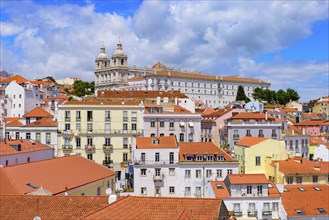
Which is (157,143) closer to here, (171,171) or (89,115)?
(171,171)

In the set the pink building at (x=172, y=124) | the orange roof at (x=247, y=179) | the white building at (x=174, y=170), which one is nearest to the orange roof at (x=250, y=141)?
the white building at (x=174, y=170)

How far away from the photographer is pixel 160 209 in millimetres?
16578

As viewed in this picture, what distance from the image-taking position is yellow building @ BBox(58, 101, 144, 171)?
203 ft

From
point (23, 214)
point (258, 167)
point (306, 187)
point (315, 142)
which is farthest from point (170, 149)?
point (315, 142)

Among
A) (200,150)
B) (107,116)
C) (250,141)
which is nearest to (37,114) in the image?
(107,116)

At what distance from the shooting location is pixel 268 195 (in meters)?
43.4

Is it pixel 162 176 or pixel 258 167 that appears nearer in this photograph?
pixel 162 176

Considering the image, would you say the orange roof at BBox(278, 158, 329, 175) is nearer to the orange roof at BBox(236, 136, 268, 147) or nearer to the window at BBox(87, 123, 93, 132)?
the orange roof at BBox(236, 136, 268, 147)

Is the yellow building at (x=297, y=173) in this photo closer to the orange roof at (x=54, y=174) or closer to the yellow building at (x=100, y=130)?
the orange roof at (x=54, y=174)

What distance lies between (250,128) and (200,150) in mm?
17343

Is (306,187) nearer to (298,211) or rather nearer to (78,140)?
(298,211)

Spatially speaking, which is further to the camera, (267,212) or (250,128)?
(250,128)

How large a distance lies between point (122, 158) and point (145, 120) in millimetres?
6525

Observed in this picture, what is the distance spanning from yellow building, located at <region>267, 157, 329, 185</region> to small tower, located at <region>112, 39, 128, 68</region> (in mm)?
122662
